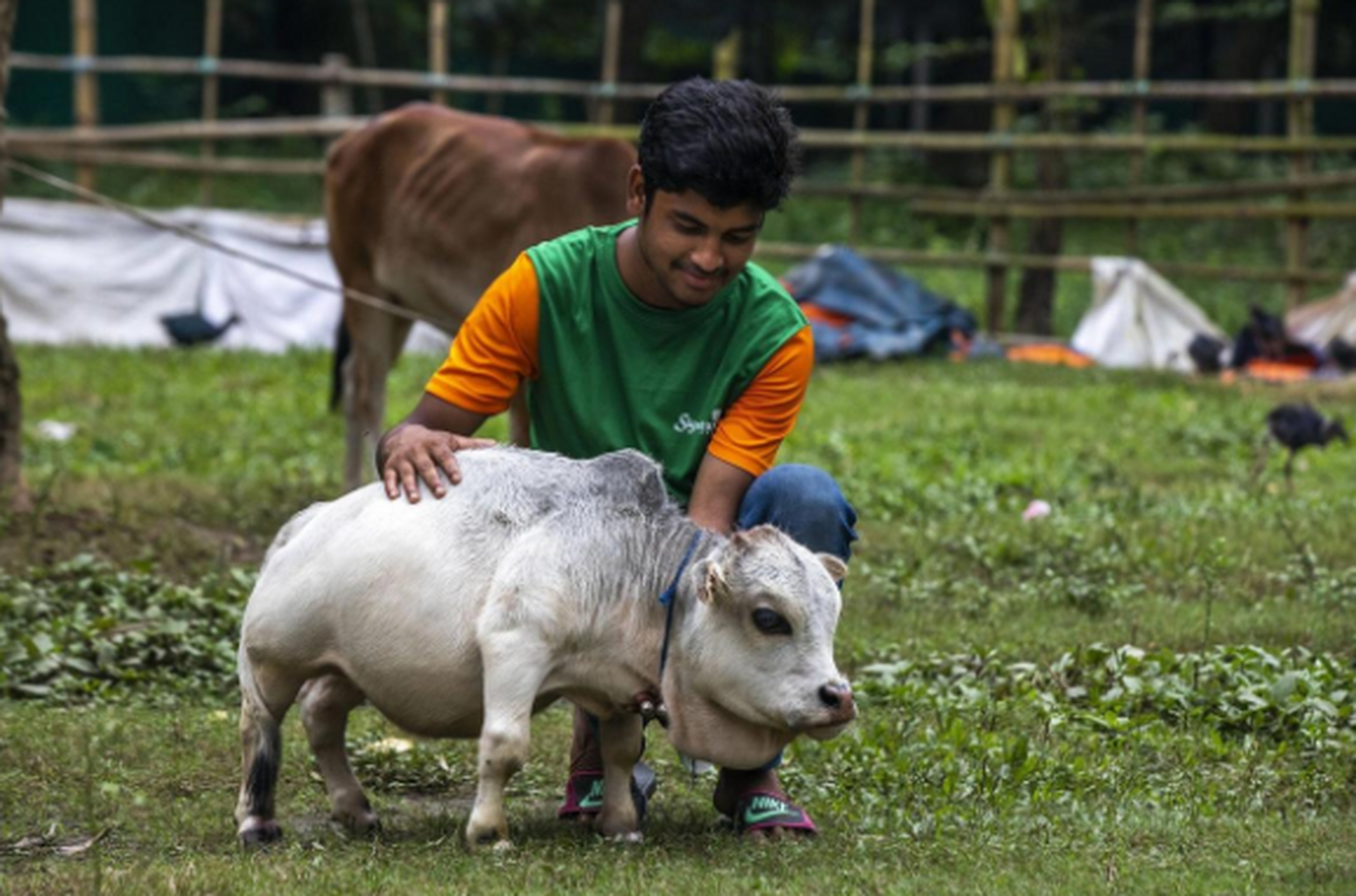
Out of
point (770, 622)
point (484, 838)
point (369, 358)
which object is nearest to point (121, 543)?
point (369, 358)

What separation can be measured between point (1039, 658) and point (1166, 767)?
102 centimetres

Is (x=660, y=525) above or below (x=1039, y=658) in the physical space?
above

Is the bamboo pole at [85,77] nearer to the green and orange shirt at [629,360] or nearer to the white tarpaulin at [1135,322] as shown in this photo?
the white tarpaulin at [1135,322]

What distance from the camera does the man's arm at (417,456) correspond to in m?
3.63

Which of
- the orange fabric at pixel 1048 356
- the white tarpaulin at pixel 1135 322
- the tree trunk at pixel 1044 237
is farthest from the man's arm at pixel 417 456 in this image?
the tree trunk at pixel 1044 237

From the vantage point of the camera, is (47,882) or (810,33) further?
(810,33)

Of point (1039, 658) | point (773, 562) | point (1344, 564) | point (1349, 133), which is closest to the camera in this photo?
point (773, 562)

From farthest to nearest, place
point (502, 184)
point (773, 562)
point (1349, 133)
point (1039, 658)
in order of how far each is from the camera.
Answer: point (1349, 133), point (502, 184), point (1039, 658), point (773, 562)

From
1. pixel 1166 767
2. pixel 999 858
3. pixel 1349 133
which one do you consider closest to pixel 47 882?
pixel 999 858

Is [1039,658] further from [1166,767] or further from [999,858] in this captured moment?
[999,858]

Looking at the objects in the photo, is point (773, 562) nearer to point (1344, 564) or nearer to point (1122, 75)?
point (1344, 564)

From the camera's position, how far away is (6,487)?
6664mm

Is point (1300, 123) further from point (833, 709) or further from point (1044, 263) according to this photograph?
point (833, 709)

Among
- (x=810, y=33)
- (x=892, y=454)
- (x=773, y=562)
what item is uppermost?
(x=810, y=33)
